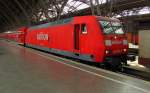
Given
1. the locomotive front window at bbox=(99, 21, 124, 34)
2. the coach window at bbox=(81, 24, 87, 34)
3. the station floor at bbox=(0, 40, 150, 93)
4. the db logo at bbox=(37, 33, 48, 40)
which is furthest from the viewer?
the db logo at bbox=(37, 33, 48, 40)

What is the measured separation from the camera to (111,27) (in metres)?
15.9

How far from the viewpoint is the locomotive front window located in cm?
1545

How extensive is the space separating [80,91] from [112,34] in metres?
7.76

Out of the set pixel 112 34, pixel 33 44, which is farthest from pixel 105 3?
pixel 112 34

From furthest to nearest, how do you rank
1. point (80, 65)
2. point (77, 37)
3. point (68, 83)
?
point (77, 37) < point (80, 65) < point (68, 83)

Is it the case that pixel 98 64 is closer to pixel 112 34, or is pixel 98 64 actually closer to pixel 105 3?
pixel 112 34

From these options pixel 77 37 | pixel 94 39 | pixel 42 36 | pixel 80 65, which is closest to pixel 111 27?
pixel 94 39

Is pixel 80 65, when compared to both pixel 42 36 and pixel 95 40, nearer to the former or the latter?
pixel 95 40

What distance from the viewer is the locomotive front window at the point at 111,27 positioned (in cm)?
1545

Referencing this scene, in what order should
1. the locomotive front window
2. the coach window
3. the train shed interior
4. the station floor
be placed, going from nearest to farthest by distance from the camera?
the station floor, the train shed interior, the locomotive front window, the coach window

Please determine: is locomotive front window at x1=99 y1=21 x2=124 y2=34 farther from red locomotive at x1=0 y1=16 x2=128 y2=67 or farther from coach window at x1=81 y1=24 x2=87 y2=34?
coach window at x1=81 y1=24 x2=87 y2=34

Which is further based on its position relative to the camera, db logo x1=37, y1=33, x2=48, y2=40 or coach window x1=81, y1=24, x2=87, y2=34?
db logo x1=37, y1=33, x2=48, y2=40

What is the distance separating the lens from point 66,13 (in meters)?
43.2

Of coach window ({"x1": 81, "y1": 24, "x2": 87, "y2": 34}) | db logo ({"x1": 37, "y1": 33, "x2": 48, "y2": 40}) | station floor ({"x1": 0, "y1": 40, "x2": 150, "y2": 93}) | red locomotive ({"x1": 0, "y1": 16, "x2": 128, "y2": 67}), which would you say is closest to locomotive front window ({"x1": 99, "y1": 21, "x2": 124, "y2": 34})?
red locomotive ({"x1": 0, "y1": 16, "x2": 128, "y2": 67})
